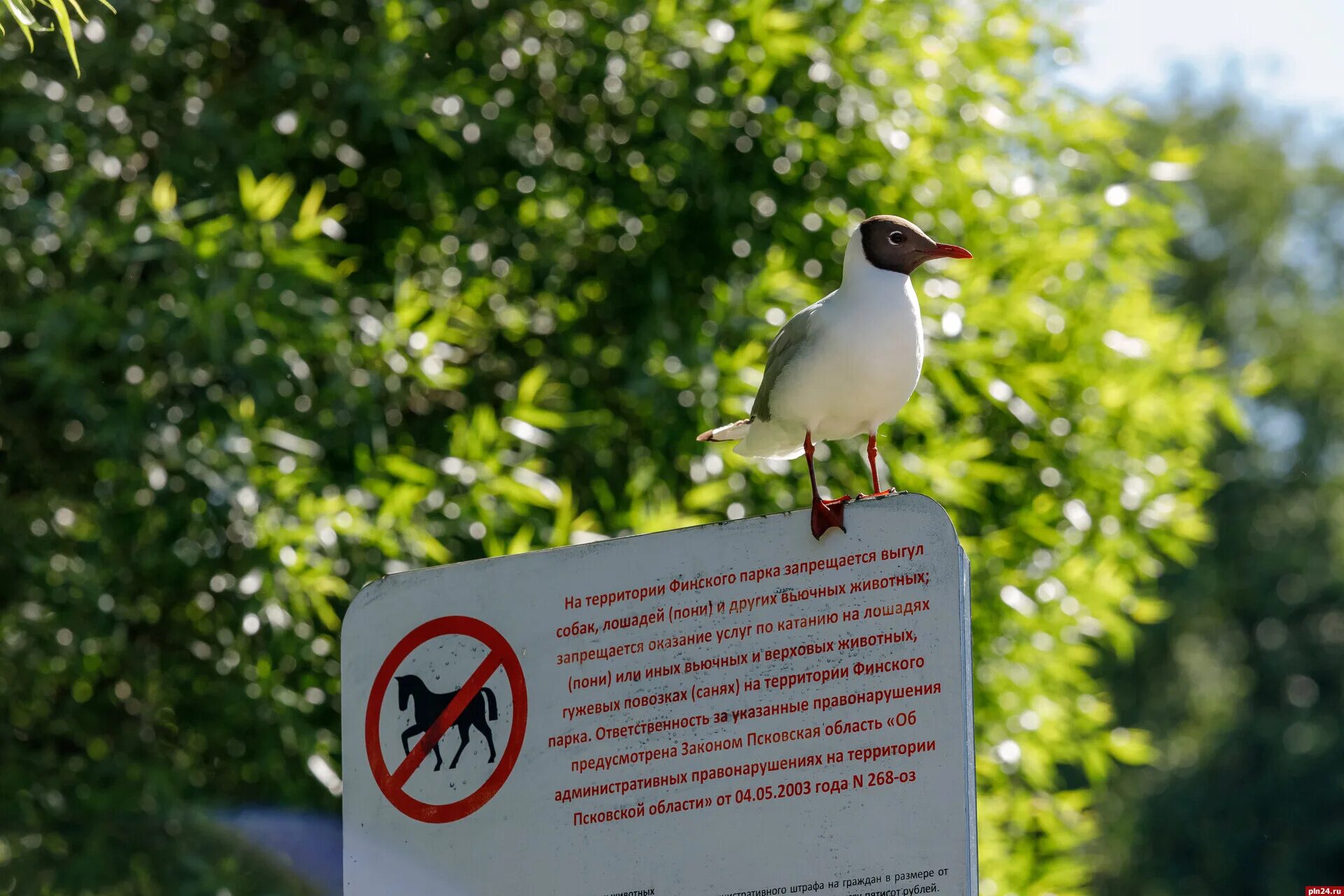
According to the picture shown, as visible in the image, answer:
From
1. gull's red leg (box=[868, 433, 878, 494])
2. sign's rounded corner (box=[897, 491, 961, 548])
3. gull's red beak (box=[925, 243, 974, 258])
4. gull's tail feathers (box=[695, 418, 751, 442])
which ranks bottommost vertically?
gull's tail feathers (box=[695, 418, 751, 442])

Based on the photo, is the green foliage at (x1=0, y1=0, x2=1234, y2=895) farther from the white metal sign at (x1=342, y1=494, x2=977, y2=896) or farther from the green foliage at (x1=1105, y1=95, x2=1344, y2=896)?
the green foliage at (x1=1105, y1=95, x2=1344, y2=896)

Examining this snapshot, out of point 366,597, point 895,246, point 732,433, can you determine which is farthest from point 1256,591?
point 366,597

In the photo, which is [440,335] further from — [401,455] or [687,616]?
[687,616]

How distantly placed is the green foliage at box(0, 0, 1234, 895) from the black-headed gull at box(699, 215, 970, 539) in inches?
138

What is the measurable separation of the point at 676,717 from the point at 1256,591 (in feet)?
78.1

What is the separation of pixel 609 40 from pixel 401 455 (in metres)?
2.48

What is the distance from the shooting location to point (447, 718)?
12.0 ft

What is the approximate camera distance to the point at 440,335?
26.3 ft

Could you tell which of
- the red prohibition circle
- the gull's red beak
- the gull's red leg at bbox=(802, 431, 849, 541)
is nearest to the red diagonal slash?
the red prohibition circle

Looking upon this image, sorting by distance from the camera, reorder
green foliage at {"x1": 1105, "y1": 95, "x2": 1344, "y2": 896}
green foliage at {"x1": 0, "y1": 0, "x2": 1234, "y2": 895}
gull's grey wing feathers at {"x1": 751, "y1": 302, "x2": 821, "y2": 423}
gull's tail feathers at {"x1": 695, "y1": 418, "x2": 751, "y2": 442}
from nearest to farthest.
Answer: gull's grey wing feathers at {"x1": 751, "y1": 302, "x2": 821, "y2": 423} < gull's tail feathers at {"x1": 695, "y1": 418, "x2": 751, "y2": 442} < green foliage at {"x1": 0, "y1": 0, "x2": 1234, "y2": 895} < green foliage at {"x1": 1105, "y1": 95, "x2": 1344, "y2": 896}

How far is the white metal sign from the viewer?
3.10 metres

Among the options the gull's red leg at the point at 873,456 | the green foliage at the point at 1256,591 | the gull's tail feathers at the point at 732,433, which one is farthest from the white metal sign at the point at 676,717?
the green foliage at the point at 1256,591

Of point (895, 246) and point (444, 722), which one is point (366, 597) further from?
point (895, 246)

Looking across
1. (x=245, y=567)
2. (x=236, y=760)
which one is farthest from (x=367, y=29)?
(x=236, y=760)
